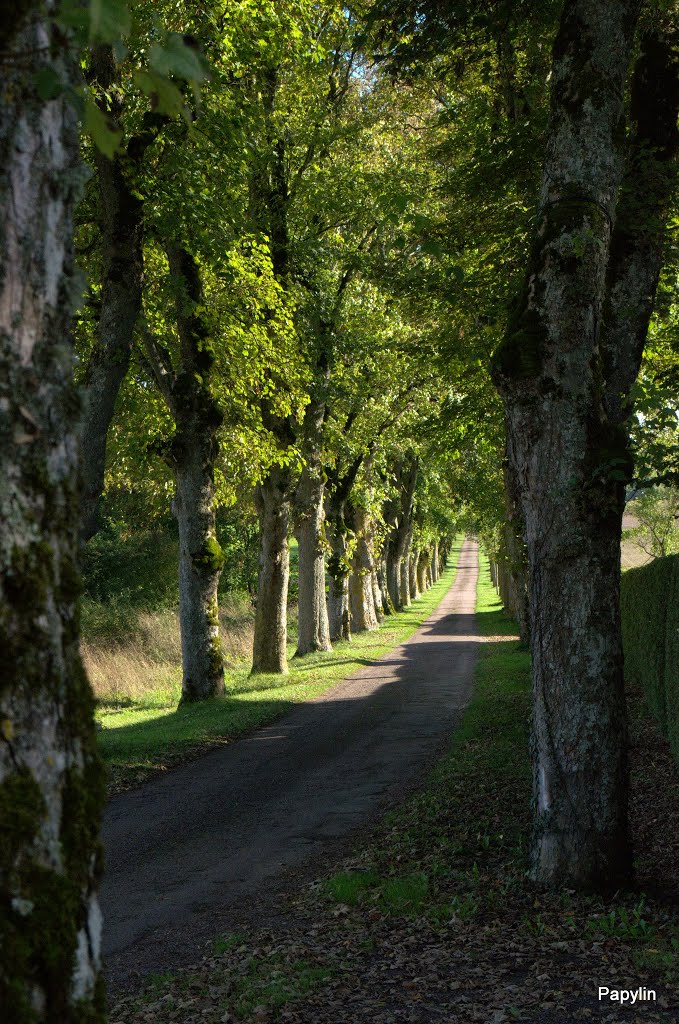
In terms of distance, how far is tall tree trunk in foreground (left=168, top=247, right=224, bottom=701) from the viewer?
750 inches

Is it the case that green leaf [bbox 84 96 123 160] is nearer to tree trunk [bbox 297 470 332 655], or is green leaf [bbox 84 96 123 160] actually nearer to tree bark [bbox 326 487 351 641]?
tree trunk [bbox 297 470 332 655]

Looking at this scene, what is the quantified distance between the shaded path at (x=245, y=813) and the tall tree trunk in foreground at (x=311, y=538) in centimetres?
851

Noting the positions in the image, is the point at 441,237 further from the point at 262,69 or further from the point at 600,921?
the point at 600,921

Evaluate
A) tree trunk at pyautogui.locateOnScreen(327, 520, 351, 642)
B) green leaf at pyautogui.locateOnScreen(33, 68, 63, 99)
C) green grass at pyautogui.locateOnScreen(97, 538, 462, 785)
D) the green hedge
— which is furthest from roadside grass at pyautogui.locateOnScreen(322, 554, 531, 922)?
tree trunk at pyautogui.locateOnScreen(327, 520, 351, 642)

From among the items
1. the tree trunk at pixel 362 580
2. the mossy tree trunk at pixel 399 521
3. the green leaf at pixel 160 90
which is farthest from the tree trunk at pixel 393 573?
the green leaf at pixel 160 90

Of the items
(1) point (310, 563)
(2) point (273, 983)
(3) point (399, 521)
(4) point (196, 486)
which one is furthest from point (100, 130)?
(3) point (399, 521)

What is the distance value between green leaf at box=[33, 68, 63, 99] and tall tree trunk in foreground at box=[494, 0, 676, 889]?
18.2 ft

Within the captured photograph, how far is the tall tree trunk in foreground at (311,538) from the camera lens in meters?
27.3

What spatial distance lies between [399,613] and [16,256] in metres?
54.9

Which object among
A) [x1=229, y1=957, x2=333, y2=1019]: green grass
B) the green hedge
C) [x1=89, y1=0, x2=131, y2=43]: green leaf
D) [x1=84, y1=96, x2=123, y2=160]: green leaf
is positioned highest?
[x1=89, y1=0, x2=131, y2=43]: green leaf

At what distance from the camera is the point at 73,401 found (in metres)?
2.49

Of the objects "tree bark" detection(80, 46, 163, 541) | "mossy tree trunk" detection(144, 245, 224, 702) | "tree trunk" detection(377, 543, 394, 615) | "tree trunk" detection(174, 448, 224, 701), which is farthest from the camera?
"tree trunk" detection(377, 543, 394, 615)

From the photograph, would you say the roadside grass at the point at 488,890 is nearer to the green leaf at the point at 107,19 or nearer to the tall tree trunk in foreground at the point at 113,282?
the green leaf at the point at 107,19

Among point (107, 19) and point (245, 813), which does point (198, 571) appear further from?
point (107, 19)
